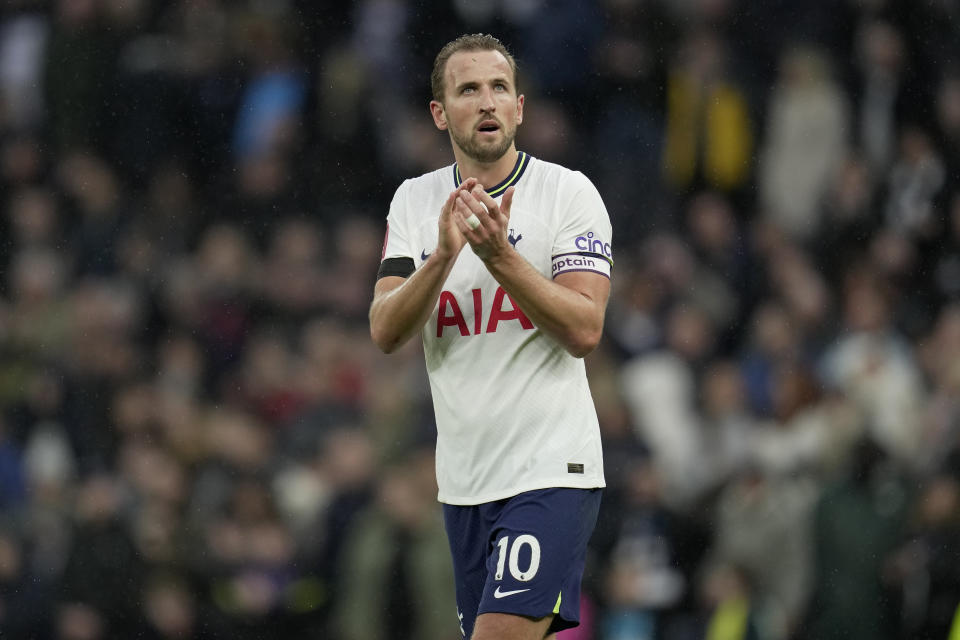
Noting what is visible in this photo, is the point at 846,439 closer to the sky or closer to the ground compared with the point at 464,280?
closer to the ground

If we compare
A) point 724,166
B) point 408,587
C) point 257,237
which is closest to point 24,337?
point 257,237

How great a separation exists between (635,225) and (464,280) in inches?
265

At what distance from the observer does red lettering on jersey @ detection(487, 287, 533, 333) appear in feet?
16.2

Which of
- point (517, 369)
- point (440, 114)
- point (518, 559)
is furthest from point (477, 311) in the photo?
point (518, 559)

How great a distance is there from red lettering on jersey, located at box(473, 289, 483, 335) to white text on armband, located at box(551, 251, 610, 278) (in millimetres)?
246

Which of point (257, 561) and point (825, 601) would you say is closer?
point (825, 601)

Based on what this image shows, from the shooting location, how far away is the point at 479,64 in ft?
16.5

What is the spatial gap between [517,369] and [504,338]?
0.35 ft

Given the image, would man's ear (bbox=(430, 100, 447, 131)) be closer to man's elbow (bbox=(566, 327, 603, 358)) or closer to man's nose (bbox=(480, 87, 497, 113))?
man's nose (bbox=(480, 87, 497, 113))

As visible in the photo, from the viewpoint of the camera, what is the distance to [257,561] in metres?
9.63

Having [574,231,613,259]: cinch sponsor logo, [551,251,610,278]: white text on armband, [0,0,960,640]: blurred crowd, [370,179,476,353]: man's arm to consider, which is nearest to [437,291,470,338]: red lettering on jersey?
[370,179,476,353]: man's arm

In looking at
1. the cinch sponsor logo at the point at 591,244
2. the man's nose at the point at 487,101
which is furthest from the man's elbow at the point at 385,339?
the man's nose at the point at 487,101

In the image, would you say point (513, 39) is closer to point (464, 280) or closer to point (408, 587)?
point (408, 587)

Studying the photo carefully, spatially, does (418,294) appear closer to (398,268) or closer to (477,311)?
(477,311)
